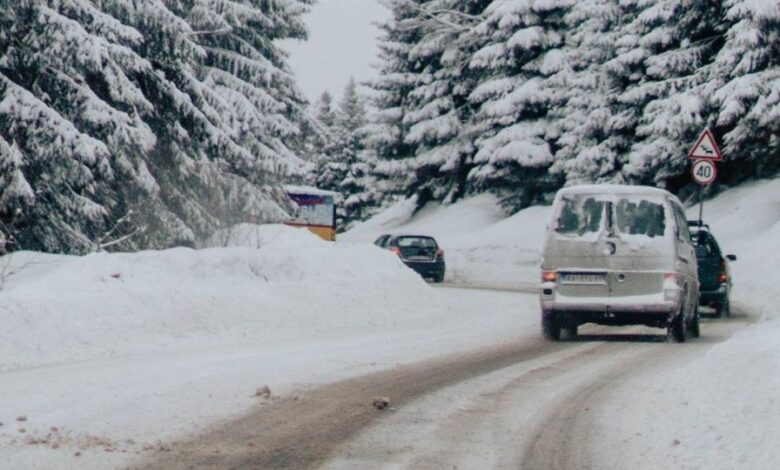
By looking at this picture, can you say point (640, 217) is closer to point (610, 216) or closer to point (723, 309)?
point (610, 216)


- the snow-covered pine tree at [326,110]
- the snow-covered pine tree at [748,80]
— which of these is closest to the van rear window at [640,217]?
the snow-covered pine tree at [748,80]

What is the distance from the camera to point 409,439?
762 cm

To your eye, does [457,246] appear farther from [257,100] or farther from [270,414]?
[270,414]

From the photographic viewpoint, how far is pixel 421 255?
114 feet

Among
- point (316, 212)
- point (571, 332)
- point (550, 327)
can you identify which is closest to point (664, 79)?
point (571, 332)

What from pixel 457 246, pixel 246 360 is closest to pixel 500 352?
pixel 246 360

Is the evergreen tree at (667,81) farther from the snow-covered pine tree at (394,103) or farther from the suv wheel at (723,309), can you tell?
the snow-covered pine tree at (394,103)

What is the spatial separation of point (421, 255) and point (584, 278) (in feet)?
63.6

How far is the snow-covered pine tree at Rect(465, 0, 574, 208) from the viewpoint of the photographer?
43188 mm

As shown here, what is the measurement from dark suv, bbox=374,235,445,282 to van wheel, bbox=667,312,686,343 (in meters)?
19.0

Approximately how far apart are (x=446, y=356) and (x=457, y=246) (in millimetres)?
30442

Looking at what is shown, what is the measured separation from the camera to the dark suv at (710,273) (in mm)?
21047

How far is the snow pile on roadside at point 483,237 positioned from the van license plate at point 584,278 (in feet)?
57.1

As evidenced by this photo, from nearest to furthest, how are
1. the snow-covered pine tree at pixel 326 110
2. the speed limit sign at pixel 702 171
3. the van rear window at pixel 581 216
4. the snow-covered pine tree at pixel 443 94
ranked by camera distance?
the van rear window at pixel 581 216 → the speed limit sign at pixel 702 171 → the snow-covered pine tree at pixel 443 94 → the snow-covered pine tree at pixel 326 110
